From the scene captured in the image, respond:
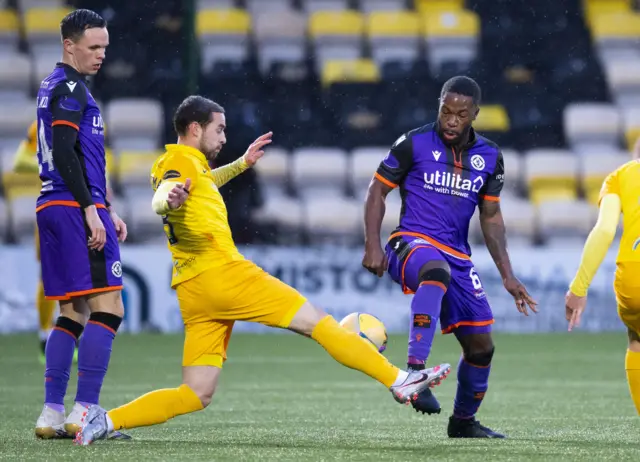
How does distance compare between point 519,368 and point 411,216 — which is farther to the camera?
point 519,368

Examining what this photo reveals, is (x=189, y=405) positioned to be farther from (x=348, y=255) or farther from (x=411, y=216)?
(x=348, y=255)

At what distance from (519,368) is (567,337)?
138 inches

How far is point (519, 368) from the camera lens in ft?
33.4

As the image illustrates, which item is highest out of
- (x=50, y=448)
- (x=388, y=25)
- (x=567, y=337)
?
(x=388, y=25)

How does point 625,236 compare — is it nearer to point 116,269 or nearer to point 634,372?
point 634,372

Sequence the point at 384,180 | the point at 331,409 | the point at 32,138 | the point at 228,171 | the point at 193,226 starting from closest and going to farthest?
the point at 193,226 < the point at 384,180 < the point at 228,171 < the point at 331,409 < the point at 32,138

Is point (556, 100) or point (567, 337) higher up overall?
point (556, 100)

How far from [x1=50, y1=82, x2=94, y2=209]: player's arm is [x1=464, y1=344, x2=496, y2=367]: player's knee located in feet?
6.23

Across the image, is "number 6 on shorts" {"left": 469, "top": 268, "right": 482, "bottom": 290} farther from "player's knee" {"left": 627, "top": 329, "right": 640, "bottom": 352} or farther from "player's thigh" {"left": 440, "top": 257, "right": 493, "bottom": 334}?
"player's knee" {"left": 627, "top": 329, "right": 640, "bottom": 352}

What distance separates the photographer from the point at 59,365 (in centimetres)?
587

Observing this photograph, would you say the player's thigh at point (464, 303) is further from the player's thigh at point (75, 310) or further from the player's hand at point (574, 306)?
the player's thigh at point (75, 310)

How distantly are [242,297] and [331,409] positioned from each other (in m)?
2.08

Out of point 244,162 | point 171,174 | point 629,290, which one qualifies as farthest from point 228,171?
point 629,290

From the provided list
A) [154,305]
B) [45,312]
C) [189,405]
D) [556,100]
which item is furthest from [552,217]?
[189,405]
